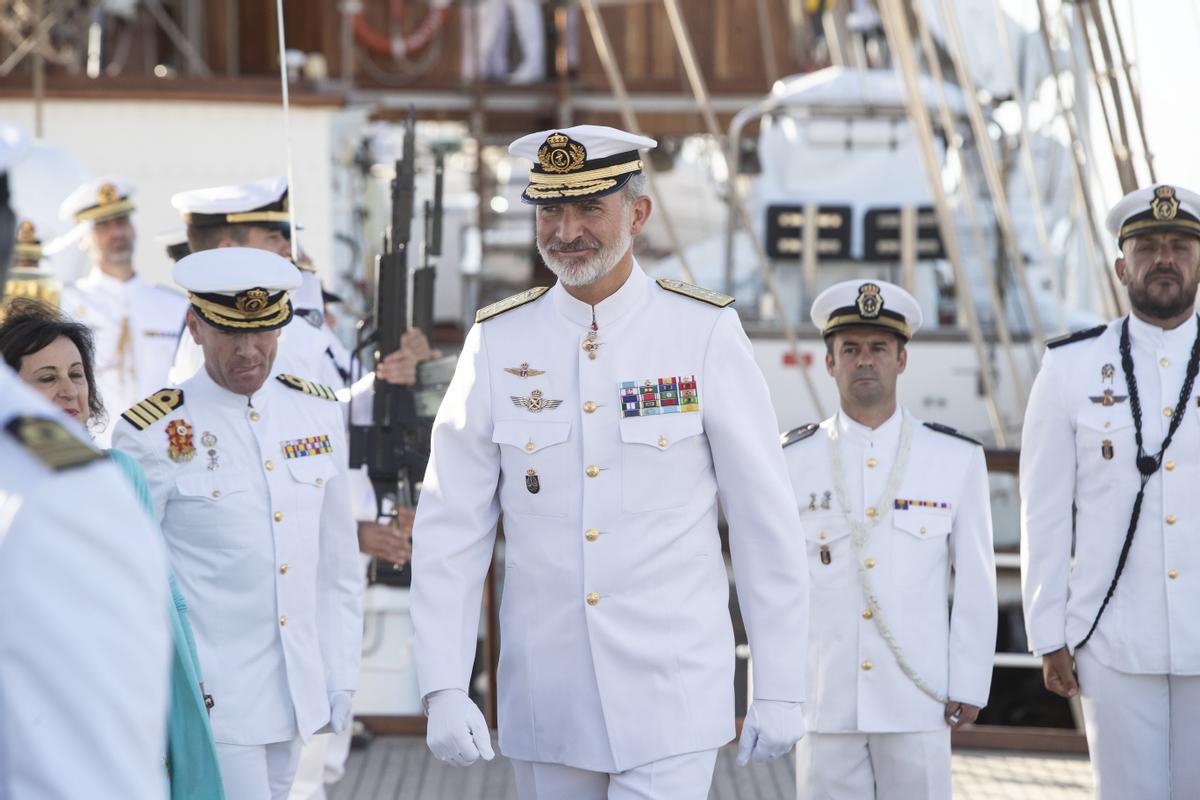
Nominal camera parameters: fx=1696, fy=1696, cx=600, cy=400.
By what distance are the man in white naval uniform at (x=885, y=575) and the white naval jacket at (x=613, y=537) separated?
0.87 metres

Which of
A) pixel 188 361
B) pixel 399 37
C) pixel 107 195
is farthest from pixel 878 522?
pixel 399 37

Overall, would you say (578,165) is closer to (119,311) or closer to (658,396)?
(658,396)

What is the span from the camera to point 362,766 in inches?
214

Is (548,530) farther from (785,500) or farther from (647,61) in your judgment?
(647,61)

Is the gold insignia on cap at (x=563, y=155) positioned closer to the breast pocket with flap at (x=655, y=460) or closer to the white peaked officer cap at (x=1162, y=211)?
the breast pocket with flap at (x=655, y=460)

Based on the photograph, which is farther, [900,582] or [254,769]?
[900,582]

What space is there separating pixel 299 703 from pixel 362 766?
2140 millimetres

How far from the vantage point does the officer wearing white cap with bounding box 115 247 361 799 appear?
3.31 metres

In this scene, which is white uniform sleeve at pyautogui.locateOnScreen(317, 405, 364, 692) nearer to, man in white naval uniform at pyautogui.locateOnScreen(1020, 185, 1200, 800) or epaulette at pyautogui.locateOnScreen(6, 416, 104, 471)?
man in white naval uniform at pyautogui.locateOnScreen(1020, 185, 1200, 800)

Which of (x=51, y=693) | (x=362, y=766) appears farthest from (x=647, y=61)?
(x=51, y=693)

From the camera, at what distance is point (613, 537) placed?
2920mm

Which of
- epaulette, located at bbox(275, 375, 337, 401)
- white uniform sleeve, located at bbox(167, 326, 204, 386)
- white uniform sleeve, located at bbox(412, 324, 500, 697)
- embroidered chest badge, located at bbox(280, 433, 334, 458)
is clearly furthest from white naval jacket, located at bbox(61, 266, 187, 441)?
white uniform sleeve, located at bbox(412, 324, 500, 697)

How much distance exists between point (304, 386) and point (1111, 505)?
1.80 metres

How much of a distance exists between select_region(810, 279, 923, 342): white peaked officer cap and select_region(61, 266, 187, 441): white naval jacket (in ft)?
9.40
